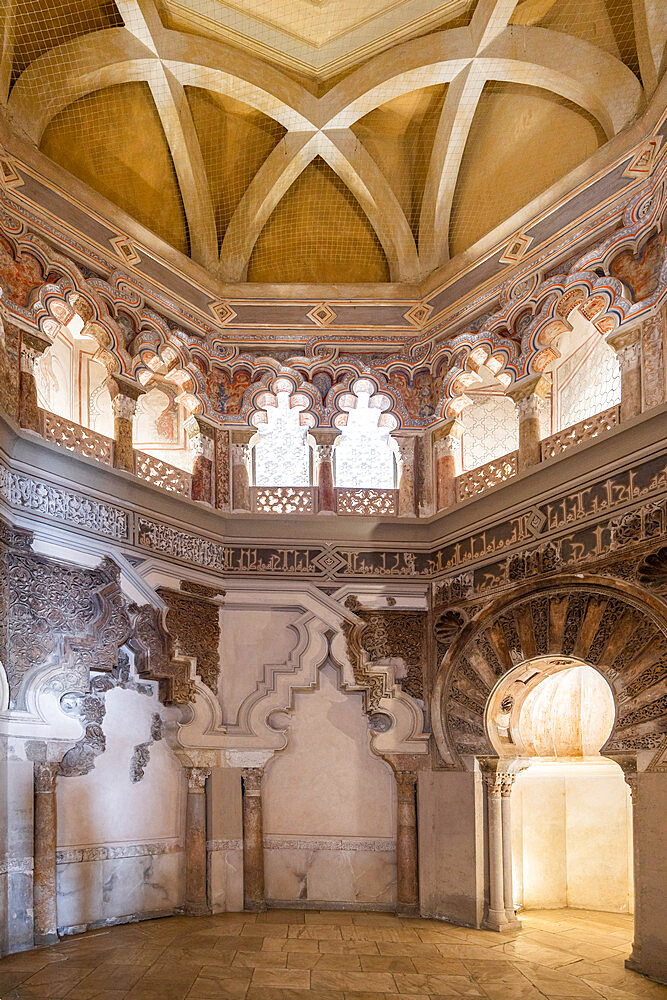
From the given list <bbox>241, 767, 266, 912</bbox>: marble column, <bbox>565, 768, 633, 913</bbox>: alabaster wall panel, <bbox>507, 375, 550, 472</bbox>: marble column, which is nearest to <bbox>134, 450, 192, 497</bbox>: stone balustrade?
<bbox>241, 767, 266, 912</bbox>: marble column

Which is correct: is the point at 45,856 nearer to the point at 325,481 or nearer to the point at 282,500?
the point at 282,500

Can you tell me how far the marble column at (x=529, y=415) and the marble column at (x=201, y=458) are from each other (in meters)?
2.90

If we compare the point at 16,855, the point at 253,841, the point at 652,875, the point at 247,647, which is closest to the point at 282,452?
the point at 247,647

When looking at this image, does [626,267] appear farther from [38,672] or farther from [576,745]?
[38,672]

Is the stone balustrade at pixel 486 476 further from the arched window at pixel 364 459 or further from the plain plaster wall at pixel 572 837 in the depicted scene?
the plain plaster wall at pixel 572 837

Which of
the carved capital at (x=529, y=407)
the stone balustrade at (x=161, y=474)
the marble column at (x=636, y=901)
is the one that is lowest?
the marble column at (x=636, y=901)

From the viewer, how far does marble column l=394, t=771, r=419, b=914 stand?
7.18 m

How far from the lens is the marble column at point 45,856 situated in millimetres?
5984

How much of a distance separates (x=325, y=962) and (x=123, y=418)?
462cm

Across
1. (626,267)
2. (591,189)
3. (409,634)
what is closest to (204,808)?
(409,634)

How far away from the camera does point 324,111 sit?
300 inches

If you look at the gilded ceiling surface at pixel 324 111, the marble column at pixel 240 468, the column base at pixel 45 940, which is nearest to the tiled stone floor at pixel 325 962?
the column base at pixel 45 940

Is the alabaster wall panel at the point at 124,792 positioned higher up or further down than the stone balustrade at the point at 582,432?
further down

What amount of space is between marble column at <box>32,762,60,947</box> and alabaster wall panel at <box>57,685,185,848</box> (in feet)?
1.23
